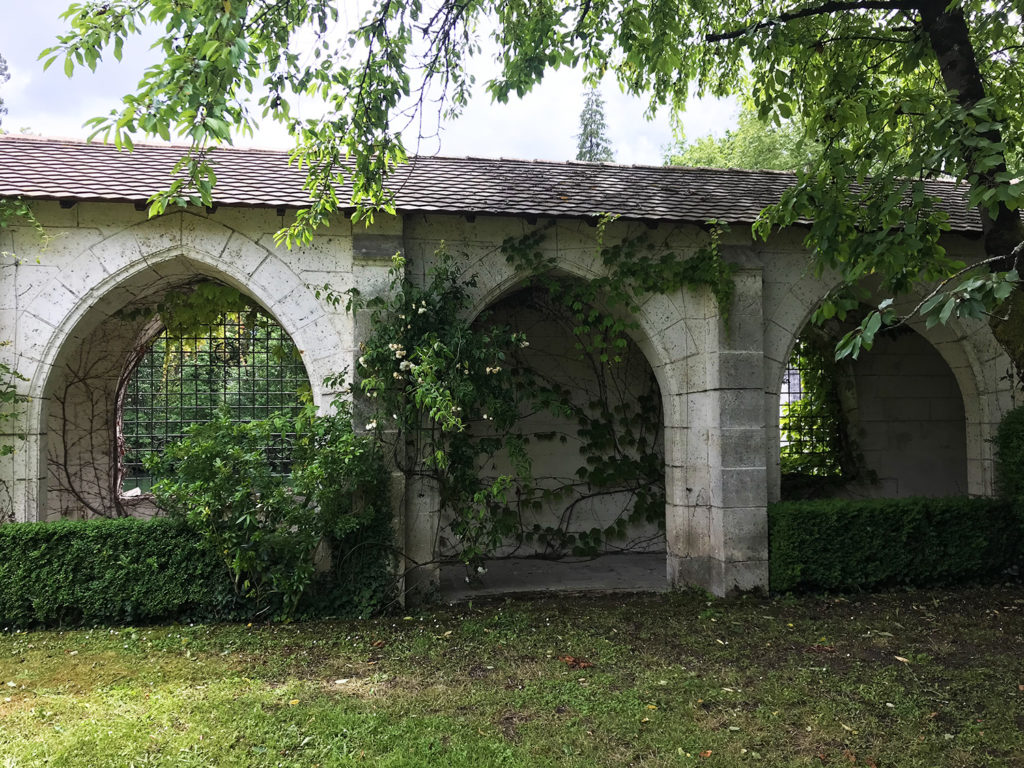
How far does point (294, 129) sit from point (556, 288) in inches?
94.0

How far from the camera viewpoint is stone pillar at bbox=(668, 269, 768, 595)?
5957 mm

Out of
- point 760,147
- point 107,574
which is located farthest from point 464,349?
point 760,147

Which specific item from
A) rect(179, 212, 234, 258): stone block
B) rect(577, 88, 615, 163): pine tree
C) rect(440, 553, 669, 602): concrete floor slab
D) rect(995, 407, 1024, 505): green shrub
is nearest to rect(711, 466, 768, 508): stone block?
rect(440, 553, 669, 602): concrete floor slab

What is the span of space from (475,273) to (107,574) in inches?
139

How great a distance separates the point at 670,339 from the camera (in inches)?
245

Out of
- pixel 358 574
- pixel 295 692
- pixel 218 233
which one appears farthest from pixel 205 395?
pixel 295 692

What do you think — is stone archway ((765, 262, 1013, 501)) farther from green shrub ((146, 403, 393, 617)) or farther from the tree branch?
green shrub ((146, 403, 393, 617))

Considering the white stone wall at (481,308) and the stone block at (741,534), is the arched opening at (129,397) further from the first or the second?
the stone block at (741,534)

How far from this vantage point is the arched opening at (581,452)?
26.1 ft

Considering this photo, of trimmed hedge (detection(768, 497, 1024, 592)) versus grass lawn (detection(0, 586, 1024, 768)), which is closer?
grass lawn (detection(0, 586, 1024, 768))

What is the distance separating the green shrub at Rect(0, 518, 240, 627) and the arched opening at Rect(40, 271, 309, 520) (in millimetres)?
1867

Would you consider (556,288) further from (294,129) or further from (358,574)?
(358,574)

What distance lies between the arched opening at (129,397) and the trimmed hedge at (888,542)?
210 inches

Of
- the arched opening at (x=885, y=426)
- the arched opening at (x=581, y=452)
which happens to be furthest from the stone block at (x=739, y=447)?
the arched opening at (x=885, y=426)
